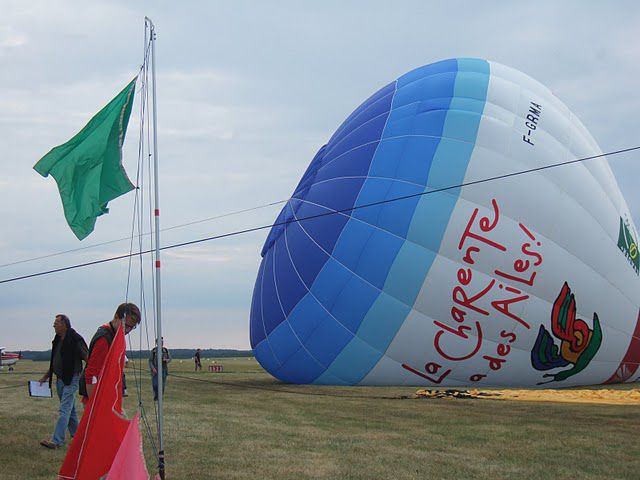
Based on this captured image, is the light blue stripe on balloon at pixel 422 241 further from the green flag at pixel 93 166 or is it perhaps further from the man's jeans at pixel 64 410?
the green flag at pixel 93 166

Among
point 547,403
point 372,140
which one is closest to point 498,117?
point 372,140

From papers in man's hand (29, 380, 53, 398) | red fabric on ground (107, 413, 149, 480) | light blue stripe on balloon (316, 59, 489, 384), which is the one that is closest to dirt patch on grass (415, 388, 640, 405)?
light blue stripe on balloon (316, 59, 489, 384)

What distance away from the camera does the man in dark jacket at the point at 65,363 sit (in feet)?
27.2

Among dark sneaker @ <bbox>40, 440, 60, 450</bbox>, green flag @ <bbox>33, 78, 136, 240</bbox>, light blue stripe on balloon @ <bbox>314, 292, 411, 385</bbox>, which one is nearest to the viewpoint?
green flag @ <bbox>33, 78, 136, 240</bbox>

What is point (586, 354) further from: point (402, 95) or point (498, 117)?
point (402, 95)

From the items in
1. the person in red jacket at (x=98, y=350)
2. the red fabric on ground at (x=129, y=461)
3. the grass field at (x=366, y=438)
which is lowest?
the grass field at (x=366, y=438)

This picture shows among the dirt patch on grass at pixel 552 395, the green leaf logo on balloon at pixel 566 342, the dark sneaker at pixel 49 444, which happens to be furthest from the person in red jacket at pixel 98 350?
the green leaf logo on balloon at pixel 566 342

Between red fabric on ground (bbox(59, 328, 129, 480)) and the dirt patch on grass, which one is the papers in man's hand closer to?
red fabric on ground (bbox(59, 328, 129, 480))

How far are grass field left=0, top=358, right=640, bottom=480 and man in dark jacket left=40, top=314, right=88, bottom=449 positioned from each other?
35 cm

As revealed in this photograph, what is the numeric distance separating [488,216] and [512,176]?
3.19 feet

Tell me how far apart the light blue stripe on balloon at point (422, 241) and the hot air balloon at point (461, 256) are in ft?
0.09

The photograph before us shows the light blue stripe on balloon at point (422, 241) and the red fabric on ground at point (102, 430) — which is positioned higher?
the light blue stripe on balloon at point (422, 241)

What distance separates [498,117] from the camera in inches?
582

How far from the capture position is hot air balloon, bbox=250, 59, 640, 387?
13.9 metres
